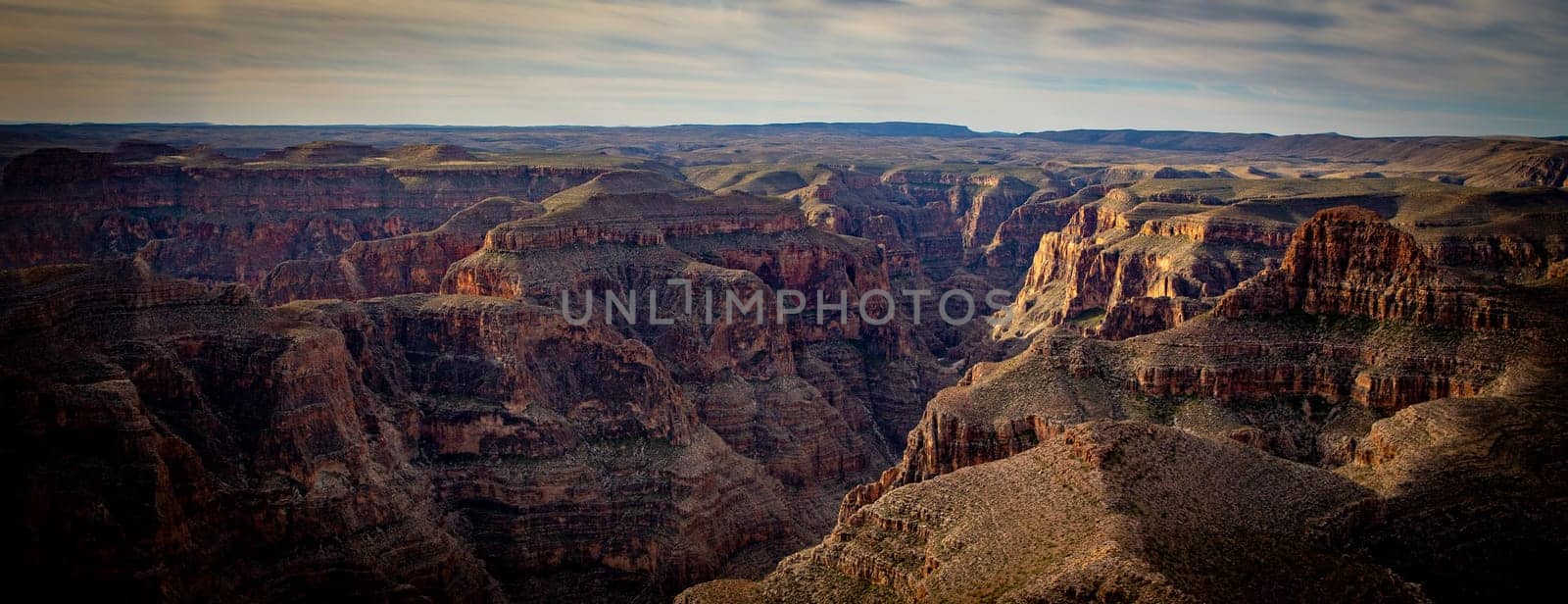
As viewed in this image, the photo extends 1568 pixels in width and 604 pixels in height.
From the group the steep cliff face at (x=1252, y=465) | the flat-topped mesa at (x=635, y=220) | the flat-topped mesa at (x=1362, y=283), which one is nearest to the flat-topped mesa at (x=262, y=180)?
the flat-topped mesa at (x=635, y=220)

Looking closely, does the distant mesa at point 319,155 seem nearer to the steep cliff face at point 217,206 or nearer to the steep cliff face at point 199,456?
the steep cliff face at point 217,206

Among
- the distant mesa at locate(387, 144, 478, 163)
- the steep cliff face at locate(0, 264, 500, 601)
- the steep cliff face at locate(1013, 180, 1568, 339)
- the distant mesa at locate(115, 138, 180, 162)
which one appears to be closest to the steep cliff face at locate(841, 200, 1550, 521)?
the steep cliff face at locate(1013, 180, 1568, 339)

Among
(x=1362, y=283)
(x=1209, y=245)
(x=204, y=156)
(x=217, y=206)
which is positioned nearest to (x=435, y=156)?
(x=204, y=156)

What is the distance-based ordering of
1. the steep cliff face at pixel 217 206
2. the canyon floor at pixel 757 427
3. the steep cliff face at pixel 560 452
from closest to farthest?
the canyon floor at pixel 757 427 < the steep cliff face at pixel 560 452 < the steep cliff face at pixel 217 206

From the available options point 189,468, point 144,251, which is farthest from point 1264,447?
point 144,251

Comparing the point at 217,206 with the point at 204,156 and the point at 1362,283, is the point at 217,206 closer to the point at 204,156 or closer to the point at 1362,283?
the point at 204,156
